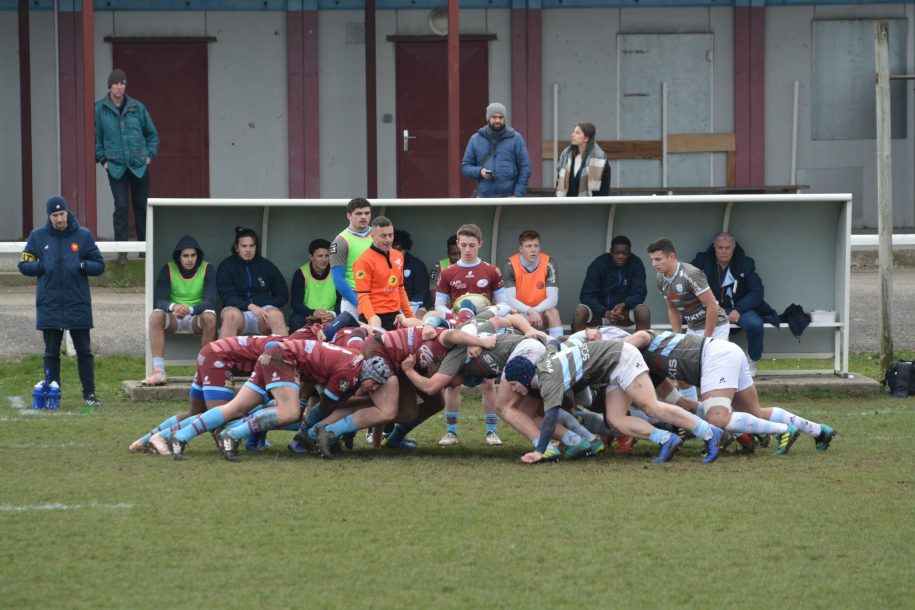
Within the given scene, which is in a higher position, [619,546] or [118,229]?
[118,229]

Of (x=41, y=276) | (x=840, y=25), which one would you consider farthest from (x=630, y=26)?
(x=41, y=276)

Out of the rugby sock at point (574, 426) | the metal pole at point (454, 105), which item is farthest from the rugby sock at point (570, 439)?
the metal pole at point (454, 105)

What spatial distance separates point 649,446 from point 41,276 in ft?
16.8

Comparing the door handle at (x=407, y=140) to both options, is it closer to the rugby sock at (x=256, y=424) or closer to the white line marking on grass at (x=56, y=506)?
the rugby sock at (x=256, y=424)

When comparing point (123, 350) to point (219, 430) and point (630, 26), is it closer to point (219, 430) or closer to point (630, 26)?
point (219, 430)

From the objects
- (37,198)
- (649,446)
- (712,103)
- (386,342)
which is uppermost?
(712,103)

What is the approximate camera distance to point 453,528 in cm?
706

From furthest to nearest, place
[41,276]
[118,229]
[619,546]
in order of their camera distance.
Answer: [118,229] < [41,276] < [619,546]

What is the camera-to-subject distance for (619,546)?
667 centimetres

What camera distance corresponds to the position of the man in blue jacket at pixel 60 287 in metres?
11.7

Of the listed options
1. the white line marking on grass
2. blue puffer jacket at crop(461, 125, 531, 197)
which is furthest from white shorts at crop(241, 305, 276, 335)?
the white line marking on grass

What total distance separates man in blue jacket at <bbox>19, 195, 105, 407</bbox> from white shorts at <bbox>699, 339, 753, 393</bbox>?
5.04 m

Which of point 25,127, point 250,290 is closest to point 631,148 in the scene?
point 25,127

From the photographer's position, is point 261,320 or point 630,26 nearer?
point 261,320
